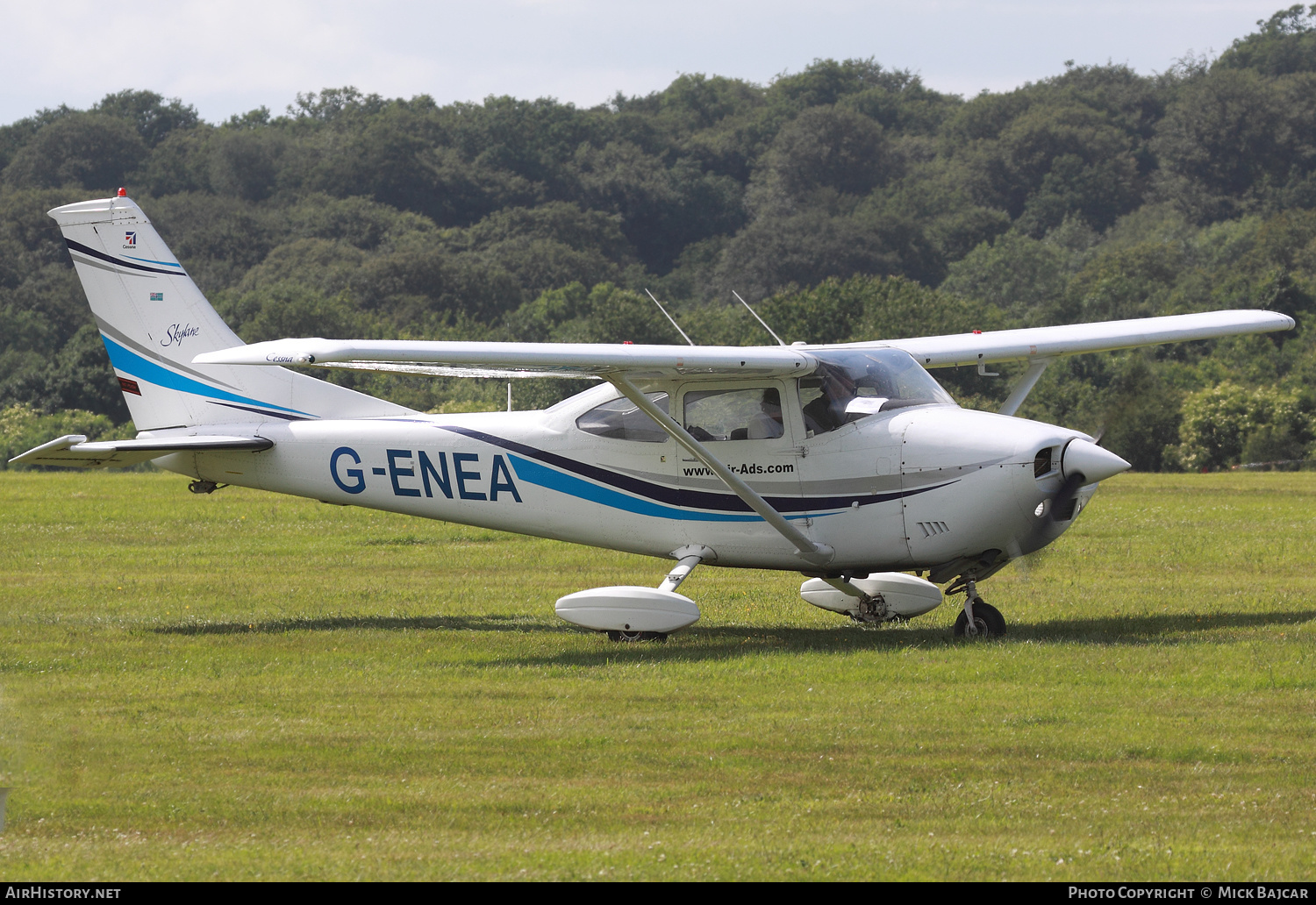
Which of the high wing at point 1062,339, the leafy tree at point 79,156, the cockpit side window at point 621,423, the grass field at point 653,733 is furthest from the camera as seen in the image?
the leafy tree at point 79,156

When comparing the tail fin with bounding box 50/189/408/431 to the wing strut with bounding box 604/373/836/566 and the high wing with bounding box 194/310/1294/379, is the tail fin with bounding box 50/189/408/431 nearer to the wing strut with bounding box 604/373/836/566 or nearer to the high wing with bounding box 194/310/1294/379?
the high wing with bounding box 194/310/1294/379

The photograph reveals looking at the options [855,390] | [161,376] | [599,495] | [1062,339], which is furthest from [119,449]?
[1062,339]

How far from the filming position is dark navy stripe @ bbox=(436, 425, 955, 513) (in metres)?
11.8

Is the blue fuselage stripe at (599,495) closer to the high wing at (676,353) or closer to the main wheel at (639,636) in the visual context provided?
the high wing at (676,353)

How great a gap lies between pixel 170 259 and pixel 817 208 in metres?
91.9

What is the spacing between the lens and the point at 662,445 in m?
12.6

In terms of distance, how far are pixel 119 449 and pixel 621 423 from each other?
4228 millimetres

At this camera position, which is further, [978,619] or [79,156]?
[79,156]

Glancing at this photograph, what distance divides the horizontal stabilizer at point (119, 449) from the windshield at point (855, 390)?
5.08 m

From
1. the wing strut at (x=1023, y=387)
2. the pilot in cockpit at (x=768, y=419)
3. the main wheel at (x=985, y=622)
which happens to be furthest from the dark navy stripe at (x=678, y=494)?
the wing strut at (x=1023, y=387)

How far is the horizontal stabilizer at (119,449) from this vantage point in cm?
1242

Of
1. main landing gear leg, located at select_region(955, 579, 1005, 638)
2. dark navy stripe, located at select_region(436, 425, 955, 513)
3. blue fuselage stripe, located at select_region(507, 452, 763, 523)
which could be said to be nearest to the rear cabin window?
dark navy stripe, located at select_region(436, 425, 955, 513)

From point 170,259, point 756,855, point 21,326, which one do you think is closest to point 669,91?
point 21,326

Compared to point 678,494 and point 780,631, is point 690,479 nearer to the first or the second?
point 678,494
